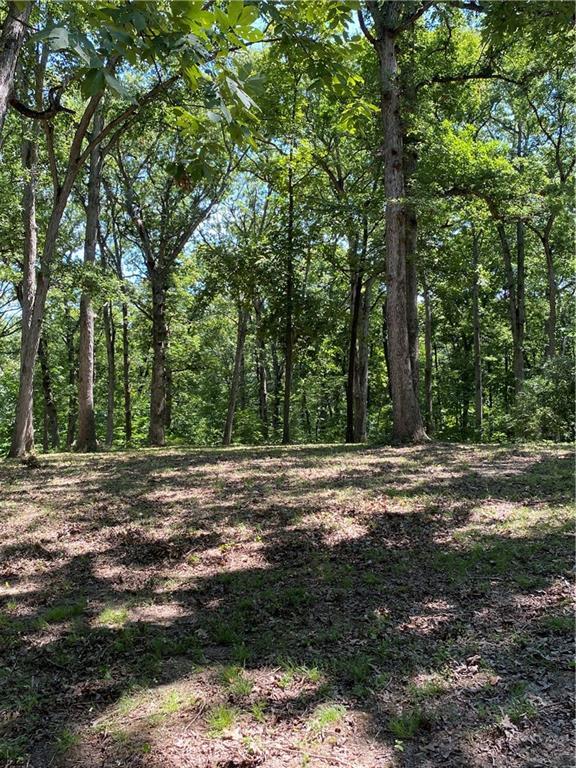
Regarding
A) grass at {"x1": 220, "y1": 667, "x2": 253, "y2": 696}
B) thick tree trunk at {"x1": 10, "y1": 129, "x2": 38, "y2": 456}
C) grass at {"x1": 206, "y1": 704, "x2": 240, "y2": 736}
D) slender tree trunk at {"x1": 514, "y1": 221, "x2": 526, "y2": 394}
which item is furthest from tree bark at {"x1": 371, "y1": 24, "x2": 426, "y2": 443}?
slender tree trunk at {"x1": 514, "y1": 221, "x2": 526, "y2": 394}

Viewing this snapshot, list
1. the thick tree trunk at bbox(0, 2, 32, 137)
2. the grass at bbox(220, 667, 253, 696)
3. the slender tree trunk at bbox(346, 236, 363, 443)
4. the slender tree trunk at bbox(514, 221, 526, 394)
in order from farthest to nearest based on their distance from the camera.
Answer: the slender tree trunk at bbox(514, 221, 526, 394) → the slender tree trunk at bbox(346, 236, 363, 443) → the thick tree trunk at bbox(0, 2, 32, 137) → the grass at bbox(220, 667, 253, 696)

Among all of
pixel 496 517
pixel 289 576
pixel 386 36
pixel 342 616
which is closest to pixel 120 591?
pixel 289 576

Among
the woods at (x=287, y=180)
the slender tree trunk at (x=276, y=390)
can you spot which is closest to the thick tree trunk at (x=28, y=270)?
the woods at (x=287, y=180)

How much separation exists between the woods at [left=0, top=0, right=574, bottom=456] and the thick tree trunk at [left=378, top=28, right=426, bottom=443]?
0.13ft

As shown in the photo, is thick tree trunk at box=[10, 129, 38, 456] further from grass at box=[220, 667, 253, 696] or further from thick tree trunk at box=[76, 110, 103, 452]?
grass at box=[220, 667, 253, 696]

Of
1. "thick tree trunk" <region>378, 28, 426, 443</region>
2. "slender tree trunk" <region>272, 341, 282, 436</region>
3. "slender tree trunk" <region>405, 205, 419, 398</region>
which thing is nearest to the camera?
"thick tree trunk" <region>378, 28, 426, 443</region>

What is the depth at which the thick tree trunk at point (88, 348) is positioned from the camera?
12.8m

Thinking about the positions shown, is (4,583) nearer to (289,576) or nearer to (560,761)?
(289,576)

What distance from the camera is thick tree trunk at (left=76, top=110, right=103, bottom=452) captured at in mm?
12766

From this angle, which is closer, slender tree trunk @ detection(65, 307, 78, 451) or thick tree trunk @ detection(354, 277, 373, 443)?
thick tree trunk @ detection(354, 277, 373, 443)

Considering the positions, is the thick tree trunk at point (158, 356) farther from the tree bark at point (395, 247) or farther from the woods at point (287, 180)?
the tree bark at point (395, 247)

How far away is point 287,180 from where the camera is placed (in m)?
13.8

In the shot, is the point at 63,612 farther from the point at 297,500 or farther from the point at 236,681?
the point at 297,500

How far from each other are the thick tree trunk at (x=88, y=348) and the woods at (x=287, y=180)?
51 millimetres
